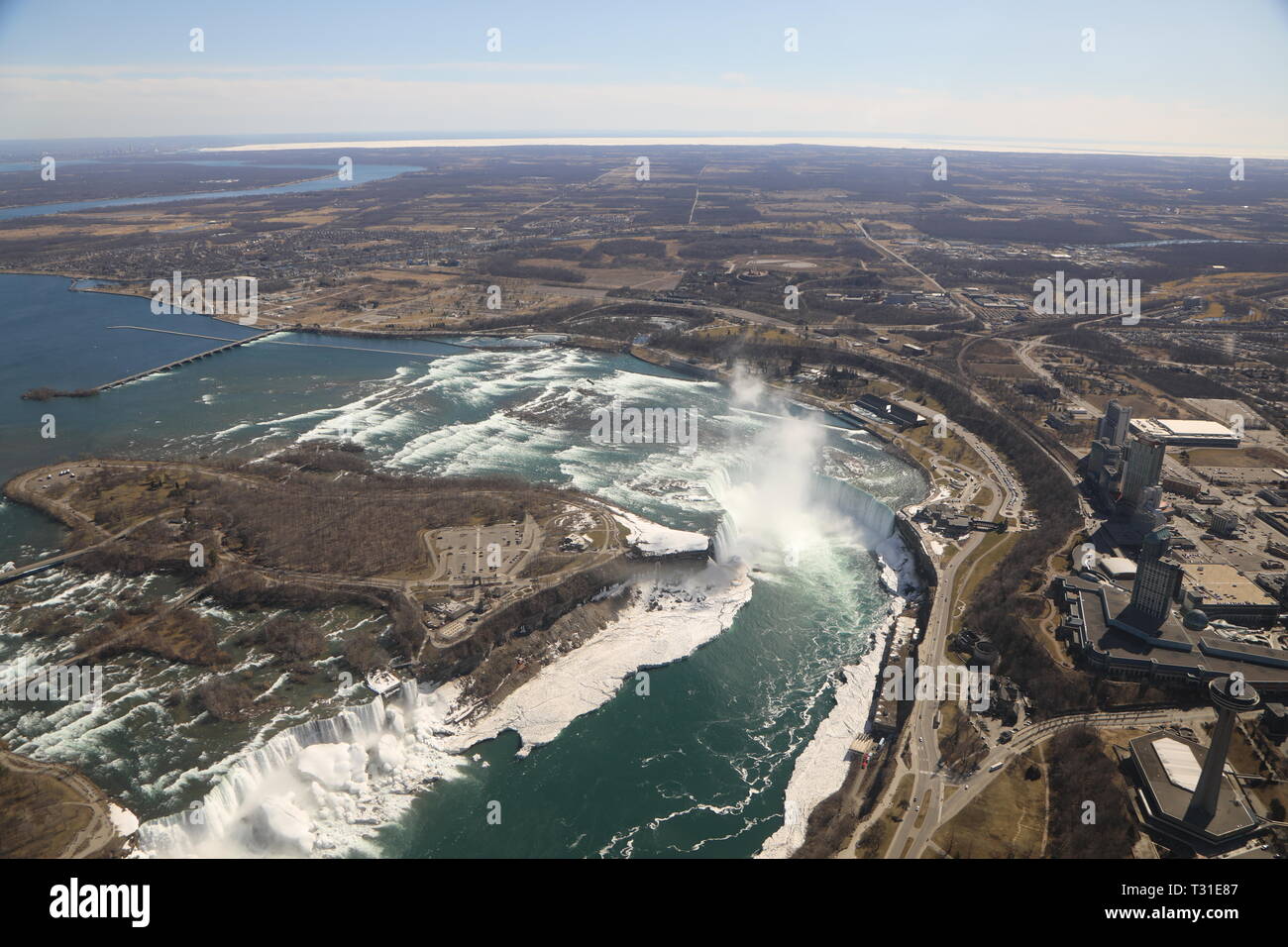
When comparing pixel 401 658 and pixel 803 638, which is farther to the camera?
pixel 803 638

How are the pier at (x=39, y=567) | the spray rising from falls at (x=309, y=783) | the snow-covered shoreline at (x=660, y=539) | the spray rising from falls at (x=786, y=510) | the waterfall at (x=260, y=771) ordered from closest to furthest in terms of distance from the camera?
the waterfall at (x=260, y=771) → the spray rising from falls at (x=309, y=783) → the pier at (x=39, y=567) → the snow-covered shoreline at (x=660, y=539) → the spray rising from falls at (x=786, y=510)

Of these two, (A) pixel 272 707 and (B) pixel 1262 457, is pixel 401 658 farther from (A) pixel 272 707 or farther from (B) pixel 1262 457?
(B) pixel 1262 457

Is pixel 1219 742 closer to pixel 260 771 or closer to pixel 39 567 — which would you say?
pixel 260 771

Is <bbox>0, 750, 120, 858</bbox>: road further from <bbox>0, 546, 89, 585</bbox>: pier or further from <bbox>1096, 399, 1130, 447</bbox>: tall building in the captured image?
<bbox>1096, 399, 1130, 447</bbox>: tall building

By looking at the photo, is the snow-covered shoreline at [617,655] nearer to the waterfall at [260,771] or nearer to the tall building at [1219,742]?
the waterfall at [260,771]

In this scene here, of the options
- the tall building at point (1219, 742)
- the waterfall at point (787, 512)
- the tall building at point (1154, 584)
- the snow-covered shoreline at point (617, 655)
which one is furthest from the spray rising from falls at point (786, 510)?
the tall building at point (1219, 742)

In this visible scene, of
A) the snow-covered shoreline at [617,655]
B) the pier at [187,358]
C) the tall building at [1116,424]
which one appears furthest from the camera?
the pier at [187,358]

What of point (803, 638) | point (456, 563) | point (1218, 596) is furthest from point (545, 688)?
point (1218, 596)

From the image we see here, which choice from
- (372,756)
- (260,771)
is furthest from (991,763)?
(260,771)
